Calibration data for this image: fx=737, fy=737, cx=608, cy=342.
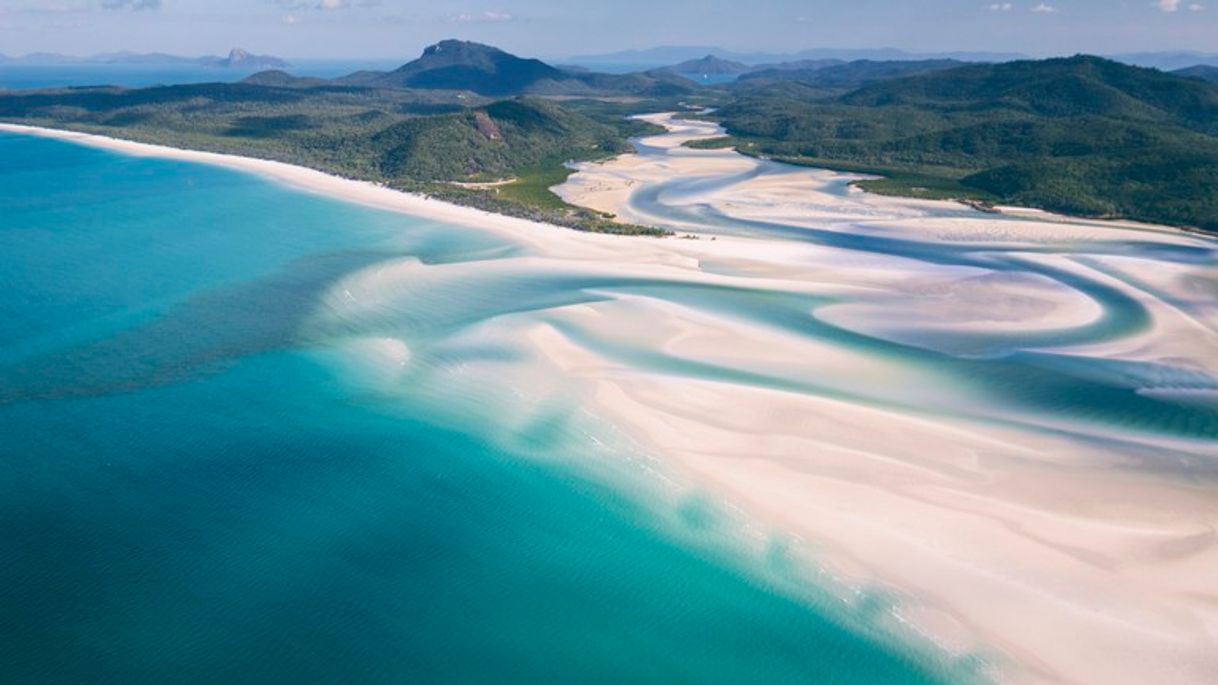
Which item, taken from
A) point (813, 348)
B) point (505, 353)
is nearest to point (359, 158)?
point (505, 353)

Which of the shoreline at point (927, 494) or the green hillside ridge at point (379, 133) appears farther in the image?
the green hillside ridge at point (379, 133)

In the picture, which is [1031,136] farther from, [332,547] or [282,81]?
[282,81]

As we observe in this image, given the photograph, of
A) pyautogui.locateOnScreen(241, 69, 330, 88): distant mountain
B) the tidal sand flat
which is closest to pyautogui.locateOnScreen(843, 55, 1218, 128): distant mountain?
the tidal sand flat

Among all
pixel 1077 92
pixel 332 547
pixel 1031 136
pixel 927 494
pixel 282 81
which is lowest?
pixel 332 547

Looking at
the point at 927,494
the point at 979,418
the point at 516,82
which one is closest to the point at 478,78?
the point at 516,82

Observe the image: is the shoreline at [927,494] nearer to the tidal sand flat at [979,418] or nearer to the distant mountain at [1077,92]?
the tidal sand flat at [979,418]

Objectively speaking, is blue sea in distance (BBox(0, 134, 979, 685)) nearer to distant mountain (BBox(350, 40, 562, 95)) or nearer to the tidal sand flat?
the tidal sand flat

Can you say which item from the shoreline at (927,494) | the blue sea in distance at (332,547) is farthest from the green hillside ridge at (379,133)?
the blue sea in distance at (332,547)
